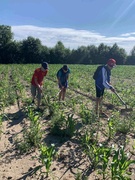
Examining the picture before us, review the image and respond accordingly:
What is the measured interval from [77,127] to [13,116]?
2099mm

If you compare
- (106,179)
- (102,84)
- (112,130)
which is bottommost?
(106,179)

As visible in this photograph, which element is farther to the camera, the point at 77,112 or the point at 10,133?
the point at 77,112

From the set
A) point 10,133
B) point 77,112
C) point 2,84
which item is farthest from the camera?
point 2,84

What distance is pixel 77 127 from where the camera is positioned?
6.12m

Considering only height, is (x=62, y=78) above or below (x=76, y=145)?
above

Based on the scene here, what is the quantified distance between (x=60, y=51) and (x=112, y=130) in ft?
164

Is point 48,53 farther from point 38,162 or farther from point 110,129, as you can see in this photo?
point 38,162

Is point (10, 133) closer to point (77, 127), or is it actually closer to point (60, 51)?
point (77, 127)

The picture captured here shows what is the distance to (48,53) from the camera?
5362cm

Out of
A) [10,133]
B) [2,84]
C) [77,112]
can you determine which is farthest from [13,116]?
[2,84]

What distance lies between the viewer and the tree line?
169ft

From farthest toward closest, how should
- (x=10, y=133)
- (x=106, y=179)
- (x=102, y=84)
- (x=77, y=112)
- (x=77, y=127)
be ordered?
(x=77, y=112) < (x=102, y=84) < (x=77, y=127) < (x=10, y=133) < (x=106, y=179)

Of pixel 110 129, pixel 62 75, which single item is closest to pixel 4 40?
pixel 62 75

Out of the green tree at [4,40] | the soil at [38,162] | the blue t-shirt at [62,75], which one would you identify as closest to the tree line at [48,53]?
the green tree at [4,40]
